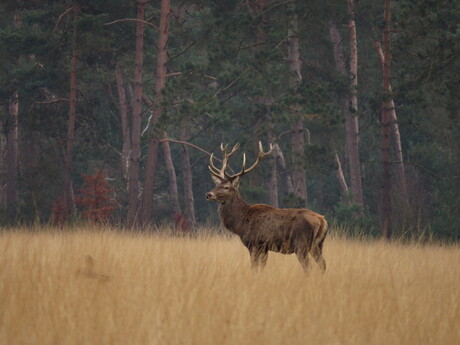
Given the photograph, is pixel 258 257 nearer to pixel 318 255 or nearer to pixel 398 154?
pixel 318 255

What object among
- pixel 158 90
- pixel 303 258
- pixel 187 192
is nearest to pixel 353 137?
pixel 187 192

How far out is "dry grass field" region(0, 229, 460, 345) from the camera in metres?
6.11

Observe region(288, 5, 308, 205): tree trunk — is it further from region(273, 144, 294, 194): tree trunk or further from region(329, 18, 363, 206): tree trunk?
region(273, 144, 294, 194): tree trunk

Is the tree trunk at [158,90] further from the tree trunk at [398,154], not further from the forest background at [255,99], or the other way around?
the tree trunk at [398,154]

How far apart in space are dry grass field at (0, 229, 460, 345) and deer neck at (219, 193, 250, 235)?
1.14 m

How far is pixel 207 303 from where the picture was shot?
7059mm

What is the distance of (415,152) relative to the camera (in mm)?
30500

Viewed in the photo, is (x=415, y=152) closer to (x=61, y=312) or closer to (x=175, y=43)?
(x=175, y=43)

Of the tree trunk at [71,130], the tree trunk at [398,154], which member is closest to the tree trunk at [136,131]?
the tree trunk at [71,130]

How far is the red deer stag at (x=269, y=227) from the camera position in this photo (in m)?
10.6

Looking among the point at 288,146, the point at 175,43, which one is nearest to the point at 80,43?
the point at 175,43

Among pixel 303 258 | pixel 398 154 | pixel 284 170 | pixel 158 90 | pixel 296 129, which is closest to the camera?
pixel 303 258

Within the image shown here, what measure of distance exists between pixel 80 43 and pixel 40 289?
19.1 meters

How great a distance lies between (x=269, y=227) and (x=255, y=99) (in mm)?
19293
